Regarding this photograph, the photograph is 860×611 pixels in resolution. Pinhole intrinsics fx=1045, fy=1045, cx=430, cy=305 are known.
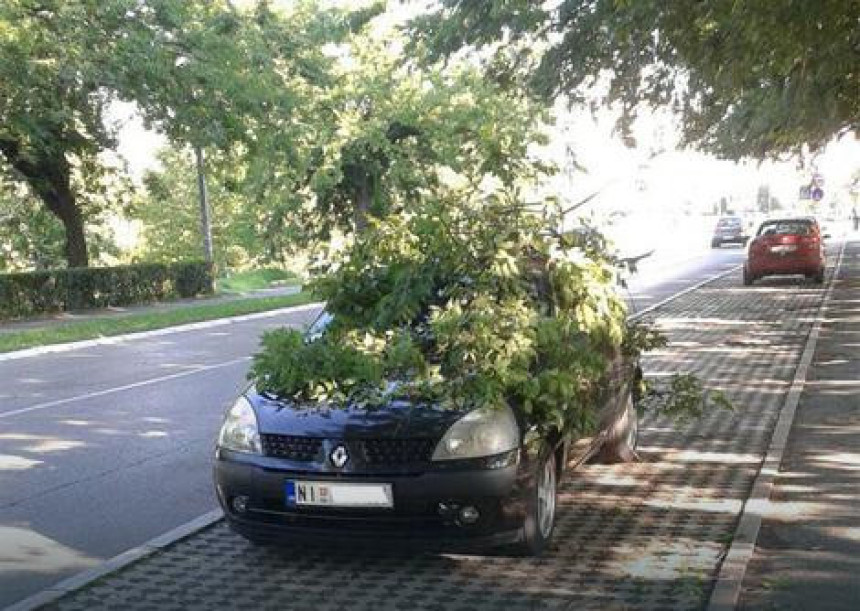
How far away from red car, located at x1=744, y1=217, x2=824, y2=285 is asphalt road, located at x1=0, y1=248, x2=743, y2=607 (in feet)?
46.0

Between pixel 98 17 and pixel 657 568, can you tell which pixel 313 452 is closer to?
pixel 657 568

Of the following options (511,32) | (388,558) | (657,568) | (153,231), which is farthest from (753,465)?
(153,231)

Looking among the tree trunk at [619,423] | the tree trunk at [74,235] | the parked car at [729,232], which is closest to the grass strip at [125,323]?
the tree trunk at [74,235]

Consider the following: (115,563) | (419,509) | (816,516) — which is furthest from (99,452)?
(816,516)

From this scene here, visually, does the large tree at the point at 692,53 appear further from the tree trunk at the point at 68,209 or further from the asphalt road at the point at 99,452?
the tree trunk at the point at 68,209

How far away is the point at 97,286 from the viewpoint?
94.6 ft

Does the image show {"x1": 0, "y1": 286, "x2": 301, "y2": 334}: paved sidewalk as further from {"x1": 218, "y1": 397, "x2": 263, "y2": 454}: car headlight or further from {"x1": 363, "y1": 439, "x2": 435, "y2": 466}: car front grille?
{"x1": 363, "y1": 439, "x2": 435, "y2": 466}: car front grille

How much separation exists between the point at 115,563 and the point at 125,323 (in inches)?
727

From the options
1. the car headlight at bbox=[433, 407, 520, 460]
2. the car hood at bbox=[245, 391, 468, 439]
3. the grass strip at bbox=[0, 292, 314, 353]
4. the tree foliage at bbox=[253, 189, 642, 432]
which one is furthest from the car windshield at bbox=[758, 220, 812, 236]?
the car hood at bbox=[245, 391, 468, 439]

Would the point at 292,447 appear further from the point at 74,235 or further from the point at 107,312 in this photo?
the point at 74,235

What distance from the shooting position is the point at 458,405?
5152 mm

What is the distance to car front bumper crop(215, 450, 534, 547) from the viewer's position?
4.93 m

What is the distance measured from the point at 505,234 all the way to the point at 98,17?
19056mm

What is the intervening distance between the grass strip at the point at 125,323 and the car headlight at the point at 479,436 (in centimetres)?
1227
